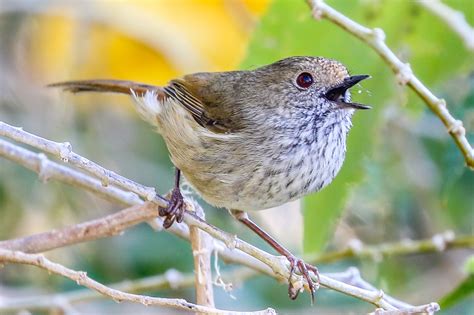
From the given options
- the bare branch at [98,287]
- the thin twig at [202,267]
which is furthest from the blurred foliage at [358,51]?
the bare branch at [98,287]

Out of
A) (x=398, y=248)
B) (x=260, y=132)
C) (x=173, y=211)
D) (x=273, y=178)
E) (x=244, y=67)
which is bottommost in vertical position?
(x=173, y=211)

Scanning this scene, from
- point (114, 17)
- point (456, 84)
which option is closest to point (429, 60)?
Result: point (456, 84)

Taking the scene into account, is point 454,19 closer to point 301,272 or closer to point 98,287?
point 301,272

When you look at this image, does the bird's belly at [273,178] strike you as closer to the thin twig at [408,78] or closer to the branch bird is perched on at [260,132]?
the branch bird is perched on at [260,132]

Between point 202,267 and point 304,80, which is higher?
point 304,80

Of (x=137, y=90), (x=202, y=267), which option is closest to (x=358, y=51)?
(x=137, y=90)

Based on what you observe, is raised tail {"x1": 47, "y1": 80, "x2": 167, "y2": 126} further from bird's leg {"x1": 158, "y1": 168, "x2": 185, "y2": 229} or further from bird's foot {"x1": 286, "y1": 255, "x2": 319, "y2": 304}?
bird's foot {"x1": 286, "y1": 255, "x2": 319, "y2": 304}
